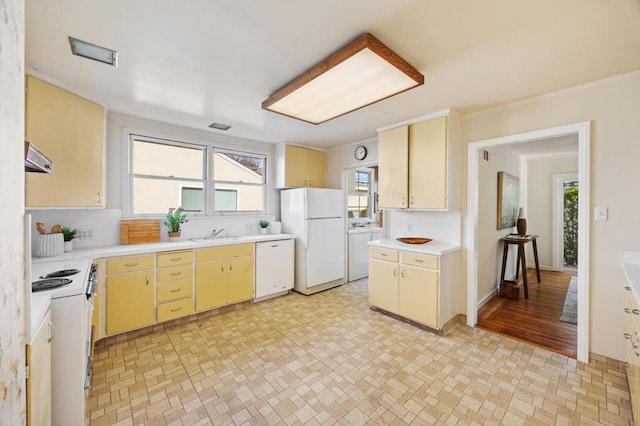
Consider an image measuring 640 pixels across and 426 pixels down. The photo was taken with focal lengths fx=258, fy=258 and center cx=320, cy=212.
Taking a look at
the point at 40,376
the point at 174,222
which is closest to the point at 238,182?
the point at 174,222

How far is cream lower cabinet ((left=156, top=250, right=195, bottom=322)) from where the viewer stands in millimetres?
2838

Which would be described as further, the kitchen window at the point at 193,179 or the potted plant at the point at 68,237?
the kitchen window at the point at 193,179

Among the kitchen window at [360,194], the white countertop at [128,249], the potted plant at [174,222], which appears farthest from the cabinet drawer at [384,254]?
the potted plant at [174,222]

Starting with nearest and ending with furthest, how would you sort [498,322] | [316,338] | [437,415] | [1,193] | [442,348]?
[1,193]
[437,415]
[442,348]
[316,338]
[498,322]

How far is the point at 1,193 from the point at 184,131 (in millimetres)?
3398

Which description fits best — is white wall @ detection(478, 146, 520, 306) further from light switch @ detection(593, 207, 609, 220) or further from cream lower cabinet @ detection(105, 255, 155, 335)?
cream lower cabinet @ detection(105, 255, 155, 335)

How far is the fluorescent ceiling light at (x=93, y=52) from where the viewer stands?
5.73ft

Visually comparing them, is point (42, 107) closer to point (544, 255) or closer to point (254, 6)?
point (254, 6)

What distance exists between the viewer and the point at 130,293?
265 cm

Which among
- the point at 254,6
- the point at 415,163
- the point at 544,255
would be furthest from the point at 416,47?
the point at 544,255

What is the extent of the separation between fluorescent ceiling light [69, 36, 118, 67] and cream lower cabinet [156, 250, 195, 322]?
72.9 inches

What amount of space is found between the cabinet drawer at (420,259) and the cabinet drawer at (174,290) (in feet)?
8.32

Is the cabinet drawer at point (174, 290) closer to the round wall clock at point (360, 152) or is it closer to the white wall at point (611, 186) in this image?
the round wall clock at point (360, 152)

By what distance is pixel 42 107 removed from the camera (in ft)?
6.88
